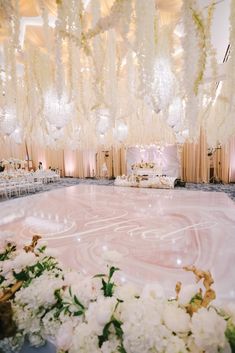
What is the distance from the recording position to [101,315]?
95 cm

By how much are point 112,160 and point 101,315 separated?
1474 centimetres

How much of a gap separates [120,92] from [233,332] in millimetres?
4645

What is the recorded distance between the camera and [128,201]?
6449mm

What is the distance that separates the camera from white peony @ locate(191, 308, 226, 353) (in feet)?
2.53

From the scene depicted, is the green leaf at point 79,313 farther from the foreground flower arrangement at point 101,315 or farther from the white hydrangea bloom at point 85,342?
the white hydrangea bloom at point 85,342

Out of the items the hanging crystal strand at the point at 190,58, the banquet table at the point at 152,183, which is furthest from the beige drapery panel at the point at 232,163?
the hanging crystal strand at the point at 190,58

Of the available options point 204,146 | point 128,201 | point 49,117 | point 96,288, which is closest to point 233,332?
point 96,288

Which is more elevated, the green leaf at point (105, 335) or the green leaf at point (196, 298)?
the green leaf at point (196, 298)

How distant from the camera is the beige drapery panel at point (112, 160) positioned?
38.4ft

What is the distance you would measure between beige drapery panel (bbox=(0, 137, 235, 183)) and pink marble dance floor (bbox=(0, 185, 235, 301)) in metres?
5.15

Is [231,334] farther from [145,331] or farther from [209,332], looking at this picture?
[145,331]

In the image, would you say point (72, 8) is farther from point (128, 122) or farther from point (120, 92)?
point (128, 122)

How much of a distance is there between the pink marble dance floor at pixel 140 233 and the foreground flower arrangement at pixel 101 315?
0.28 m

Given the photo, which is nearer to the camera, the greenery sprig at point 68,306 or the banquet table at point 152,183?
the greenery sprig at point 68,306
